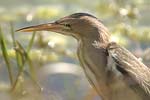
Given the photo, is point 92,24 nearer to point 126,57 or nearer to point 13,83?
point 126,57

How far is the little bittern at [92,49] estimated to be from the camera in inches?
148

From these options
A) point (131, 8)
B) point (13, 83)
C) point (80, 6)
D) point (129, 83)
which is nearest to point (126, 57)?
point (129, 83)

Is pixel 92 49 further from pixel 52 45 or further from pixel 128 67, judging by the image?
pixel 52 45

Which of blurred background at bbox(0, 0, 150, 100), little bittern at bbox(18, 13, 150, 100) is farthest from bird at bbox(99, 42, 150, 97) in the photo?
blurred background at bbox(0, 0, 150, 100)

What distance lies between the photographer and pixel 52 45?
5.33 m

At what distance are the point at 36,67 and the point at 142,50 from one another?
1.03 m

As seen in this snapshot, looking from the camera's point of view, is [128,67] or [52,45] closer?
[128,67]

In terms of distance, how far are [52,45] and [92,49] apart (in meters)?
1.53

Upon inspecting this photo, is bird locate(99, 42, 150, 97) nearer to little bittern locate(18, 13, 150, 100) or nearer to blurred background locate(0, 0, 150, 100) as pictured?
little bittern locate(18, 13, 150, 100)

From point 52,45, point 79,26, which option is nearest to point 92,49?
point 79,26

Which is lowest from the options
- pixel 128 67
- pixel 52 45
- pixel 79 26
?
pixel 52 45

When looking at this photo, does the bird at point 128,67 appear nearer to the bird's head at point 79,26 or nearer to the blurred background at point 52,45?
the bird's head at point 79,26

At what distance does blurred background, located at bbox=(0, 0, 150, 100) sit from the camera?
4.54 metres

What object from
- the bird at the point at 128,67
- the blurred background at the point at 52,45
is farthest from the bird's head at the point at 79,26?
the blurred background at the point at 52,45
